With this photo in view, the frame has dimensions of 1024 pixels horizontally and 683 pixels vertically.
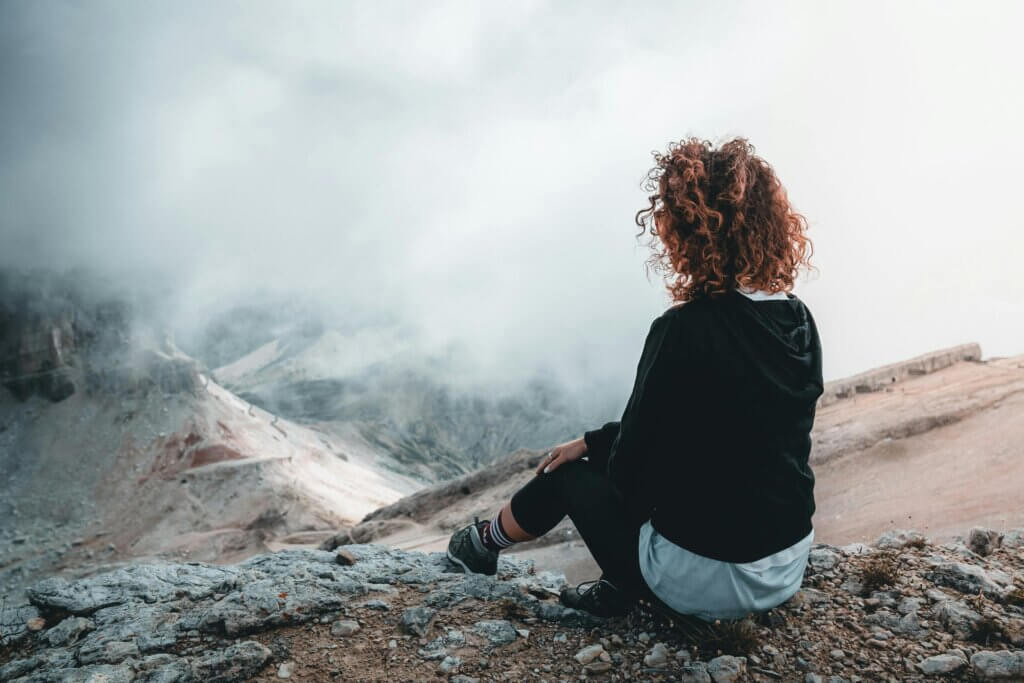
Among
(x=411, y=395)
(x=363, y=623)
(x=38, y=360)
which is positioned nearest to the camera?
(x=363, y=623)

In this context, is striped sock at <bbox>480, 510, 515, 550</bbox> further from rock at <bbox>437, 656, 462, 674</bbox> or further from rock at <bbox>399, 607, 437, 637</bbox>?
rock at <bbox>437, 656, 462, 674</bbox>

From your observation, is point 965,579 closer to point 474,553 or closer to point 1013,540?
point 1013,540

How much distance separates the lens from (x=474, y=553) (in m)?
4.62

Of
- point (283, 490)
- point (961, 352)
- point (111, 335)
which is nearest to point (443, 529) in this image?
point (961, 352)

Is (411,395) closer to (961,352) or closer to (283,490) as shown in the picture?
(283,490)

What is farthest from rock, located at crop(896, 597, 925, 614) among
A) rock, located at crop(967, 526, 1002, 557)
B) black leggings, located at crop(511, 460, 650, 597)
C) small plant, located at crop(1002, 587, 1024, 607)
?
rock, located at crop(967, 526, 1002, 557)

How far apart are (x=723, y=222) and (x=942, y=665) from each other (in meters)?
2.32

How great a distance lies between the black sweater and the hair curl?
0.14 meters

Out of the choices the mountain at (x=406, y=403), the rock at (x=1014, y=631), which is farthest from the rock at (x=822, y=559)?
the mountain at (x=406, y=403)

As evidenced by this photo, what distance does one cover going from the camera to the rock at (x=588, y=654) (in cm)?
351

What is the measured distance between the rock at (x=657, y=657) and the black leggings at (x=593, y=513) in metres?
0.28

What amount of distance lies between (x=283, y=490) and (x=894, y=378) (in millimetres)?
29632

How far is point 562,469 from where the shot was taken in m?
3.78

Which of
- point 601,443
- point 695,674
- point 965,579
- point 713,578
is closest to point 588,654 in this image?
point 695,674
